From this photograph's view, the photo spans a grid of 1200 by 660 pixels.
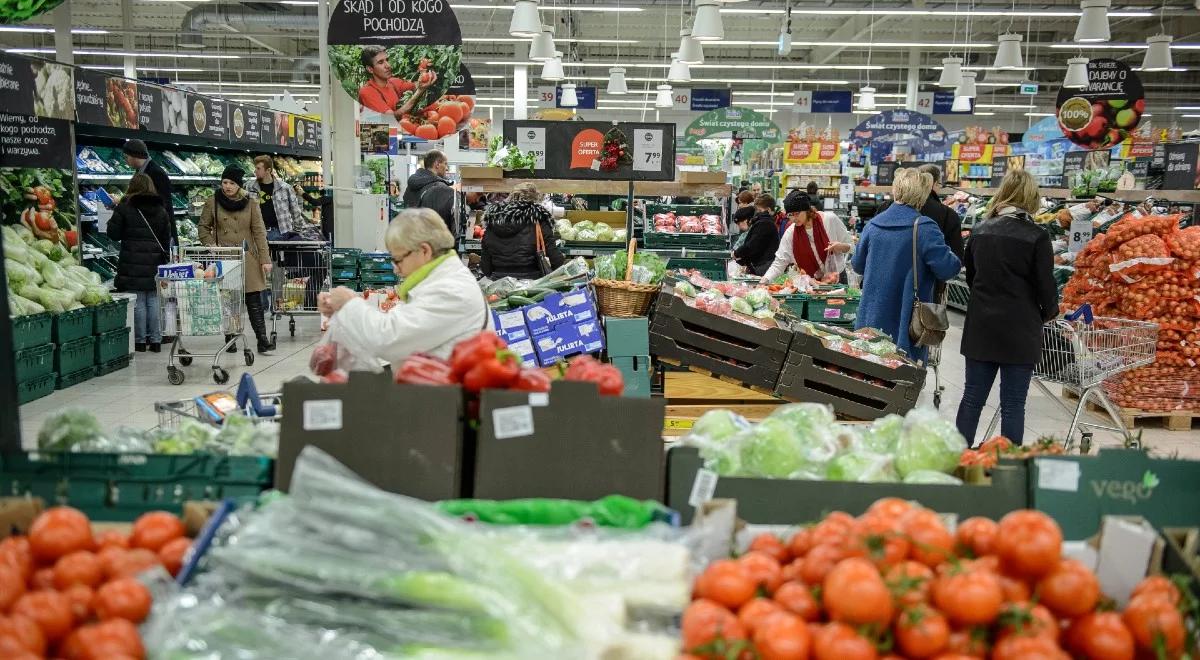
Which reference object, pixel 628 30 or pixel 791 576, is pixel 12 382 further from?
pixel 628 30

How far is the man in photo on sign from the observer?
6.96 meters

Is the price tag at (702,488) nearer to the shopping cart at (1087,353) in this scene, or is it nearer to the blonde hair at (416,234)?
the blonde hair at (416,234)

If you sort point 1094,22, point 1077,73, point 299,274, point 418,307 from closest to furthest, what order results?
point 418,307, point 299,274, point 1094,22, point 1077,73

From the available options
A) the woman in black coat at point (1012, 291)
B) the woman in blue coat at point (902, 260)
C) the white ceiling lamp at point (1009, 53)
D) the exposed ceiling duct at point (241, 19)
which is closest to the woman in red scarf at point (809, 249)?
the woman in blue coat at point (902, 260)

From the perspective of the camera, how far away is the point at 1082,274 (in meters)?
7.39

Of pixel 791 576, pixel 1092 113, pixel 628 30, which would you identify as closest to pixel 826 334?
pixel 791 576

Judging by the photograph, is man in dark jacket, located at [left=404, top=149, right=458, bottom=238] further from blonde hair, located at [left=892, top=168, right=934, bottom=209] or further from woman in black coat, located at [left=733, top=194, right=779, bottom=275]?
blonde hair, located at [left=892, top=168, right=934, bottom=209]

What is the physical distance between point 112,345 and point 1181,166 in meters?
10.5

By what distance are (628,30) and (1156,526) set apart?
23201 mm

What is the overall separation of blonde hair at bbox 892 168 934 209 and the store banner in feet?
19.0

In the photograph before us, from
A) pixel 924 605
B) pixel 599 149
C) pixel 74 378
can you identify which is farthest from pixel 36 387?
pixel 924 605

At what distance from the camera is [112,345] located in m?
8.19

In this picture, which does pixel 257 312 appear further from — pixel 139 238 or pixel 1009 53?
pixel 1009 53

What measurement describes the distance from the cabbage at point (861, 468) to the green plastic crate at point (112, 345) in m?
7.09
